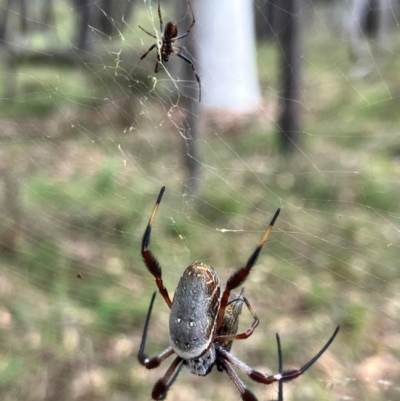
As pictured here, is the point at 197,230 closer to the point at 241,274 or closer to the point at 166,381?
the point at 166,381

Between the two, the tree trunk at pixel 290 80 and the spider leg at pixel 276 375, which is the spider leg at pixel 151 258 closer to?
the spider leg at pixel 276 375

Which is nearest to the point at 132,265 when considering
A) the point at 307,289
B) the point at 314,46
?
the point at 307,289

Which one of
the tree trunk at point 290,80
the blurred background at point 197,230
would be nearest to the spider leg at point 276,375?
the blurred background at point 197,230

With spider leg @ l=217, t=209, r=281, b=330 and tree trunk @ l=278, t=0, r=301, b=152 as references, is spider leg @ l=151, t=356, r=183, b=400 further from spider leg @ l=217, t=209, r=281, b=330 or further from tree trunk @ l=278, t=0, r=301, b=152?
tree trunk @ l=278, t=0, r=301, b=152

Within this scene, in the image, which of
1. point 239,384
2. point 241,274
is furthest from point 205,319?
point 239,384

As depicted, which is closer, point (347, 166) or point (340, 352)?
point (340, 352)

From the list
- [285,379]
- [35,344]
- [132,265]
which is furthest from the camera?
[132,265]

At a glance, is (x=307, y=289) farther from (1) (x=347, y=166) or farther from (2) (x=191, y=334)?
(2) (x=191, y=334)
